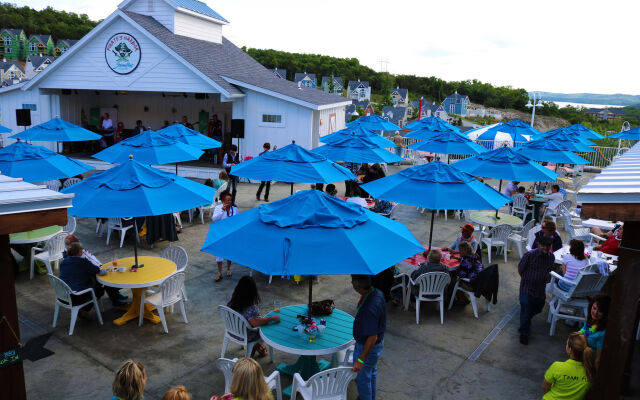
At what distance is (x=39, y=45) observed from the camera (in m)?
113

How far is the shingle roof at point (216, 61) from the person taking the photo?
18219mm

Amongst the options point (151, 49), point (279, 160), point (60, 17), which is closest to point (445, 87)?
point (60, 17)

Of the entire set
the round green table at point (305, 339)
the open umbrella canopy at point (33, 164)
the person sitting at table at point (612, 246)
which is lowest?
the round green table at point (305, 339)

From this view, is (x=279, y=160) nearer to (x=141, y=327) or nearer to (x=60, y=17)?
(x=141, y=327)

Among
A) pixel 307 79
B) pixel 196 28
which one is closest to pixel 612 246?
pixel 196 28

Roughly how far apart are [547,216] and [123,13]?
1725 centimetres

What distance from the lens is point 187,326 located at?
273 inches

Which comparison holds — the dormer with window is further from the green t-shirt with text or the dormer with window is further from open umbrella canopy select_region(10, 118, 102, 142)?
the green t-shirt with text

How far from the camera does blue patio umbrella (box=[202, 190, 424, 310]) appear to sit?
417 centimetres

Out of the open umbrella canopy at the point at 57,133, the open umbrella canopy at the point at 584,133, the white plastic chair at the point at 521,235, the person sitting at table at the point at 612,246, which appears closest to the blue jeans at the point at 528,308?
the person sitting at table at the point at 612,246

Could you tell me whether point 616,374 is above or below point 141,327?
above

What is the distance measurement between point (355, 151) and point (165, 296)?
6163mm

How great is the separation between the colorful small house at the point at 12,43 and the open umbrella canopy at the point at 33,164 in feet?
412

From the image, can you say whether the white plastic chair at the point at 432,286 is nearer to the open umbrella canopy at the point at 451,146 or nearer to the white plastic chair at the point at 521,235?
the white plastic chair at the point at 521,235
